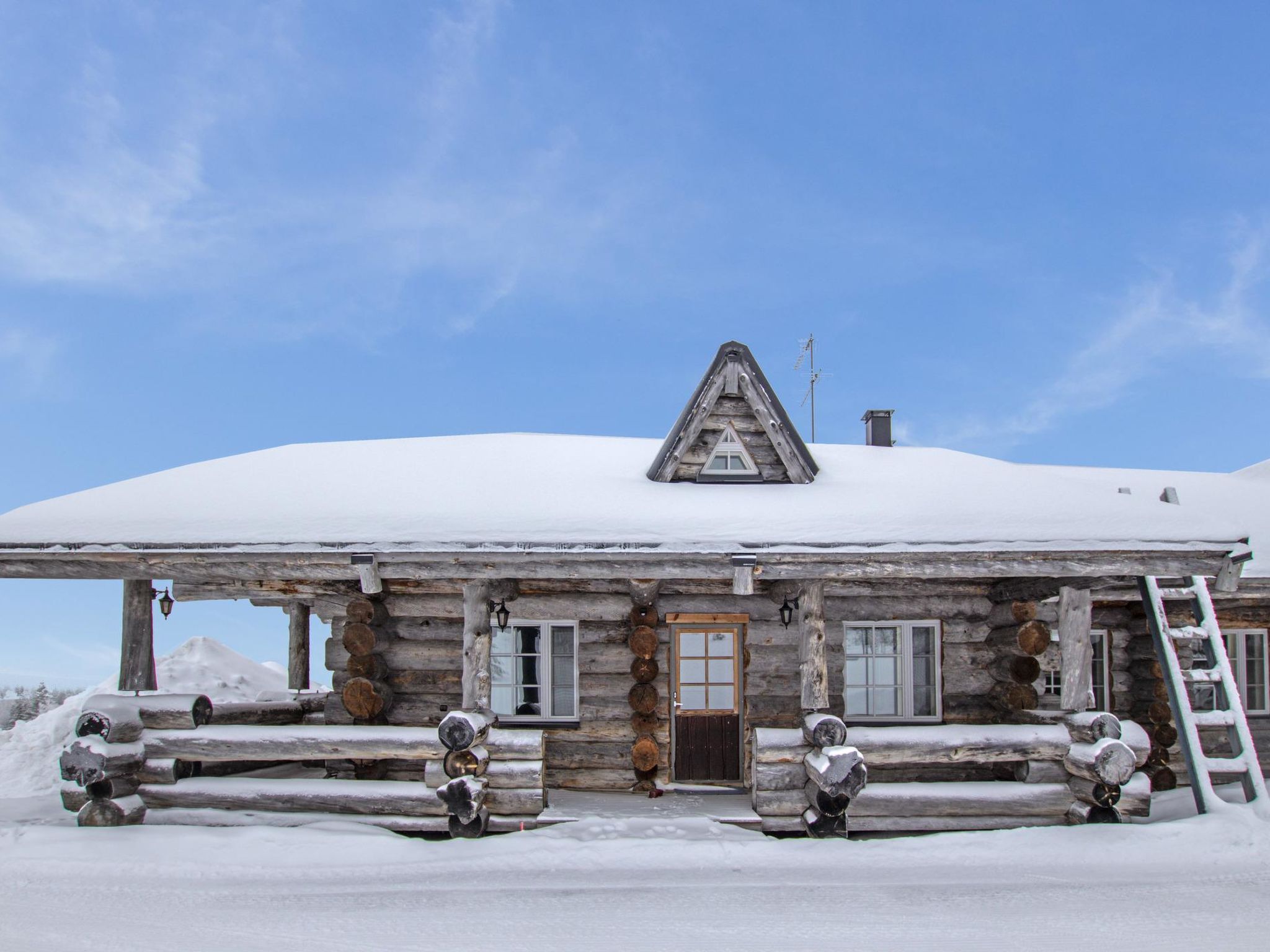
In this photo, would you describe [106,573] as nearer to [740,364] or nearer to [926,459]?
[740,364]

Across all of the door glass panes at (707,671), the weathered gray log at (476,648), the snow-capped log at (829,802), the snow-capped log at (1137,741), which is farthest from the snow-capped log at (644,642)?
the snow-capped log at (1137,741)

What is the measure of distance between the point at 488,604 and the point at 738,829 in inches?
142

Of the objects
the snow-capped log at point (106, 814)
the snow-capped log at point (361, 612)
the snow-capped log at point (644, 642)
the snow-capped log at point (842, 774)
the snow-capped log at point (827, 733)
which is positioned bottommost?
the snow-capped log at point (106, 814)

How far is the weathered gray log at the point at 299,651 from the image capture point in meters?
16.2

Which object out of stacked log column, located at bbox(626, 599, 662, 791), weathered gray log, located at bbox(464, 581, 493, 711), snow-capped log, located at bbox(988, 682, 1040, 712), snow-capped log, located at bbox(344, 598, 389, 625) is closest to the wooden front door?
stacked log column, located at bbox(626, 599, 662, 791)

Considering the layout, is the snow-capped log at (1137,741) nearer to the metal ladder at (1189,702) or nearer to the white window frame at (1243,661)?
the metal ladder at (1189,702)

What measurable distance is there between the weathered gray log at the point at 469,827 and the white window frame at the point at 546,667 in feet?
6.61

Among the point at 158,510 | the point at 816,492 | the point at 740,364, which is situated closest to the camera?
the point at 158,510

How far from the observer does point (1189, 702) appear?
9344 mm

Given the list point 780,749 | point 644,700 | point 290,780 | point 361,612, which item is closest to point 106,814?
point 290,780

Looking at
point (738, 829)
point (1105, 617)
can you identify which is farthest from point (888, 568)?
point (1105, 617)

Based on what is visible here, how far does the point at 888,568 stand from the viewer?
8.38m

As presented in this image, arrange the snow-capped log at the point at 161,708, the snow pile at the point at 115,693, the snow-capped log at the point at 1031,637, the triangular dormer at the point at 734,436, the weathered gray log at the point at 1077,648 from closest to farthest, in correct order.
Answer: the snow-capped log at the point at 161,708, the weathered gray log at the point at 1077,648, the snow-capped log at the point at 1031,637, the triangular dormer at the point at 734,436, the snow pile at the point at 115,693

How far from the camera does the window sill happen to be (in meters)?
10.1
